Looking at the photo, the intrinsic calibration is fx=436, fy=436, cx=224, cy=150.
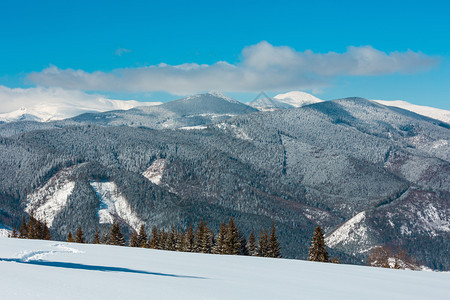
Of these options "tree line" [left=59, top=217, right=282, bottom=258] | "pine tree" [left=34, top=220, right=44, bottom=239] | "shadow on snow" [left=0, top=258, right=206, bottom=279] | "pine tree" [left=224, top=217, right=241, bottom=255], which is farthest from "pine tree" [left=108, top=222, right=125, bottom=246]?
"shadow on snow" [left=0, top=258, right=206, bottom=279]

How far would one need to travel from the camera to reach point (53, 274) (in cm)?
2089

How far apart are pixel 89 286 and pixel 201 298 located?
16.2 feet

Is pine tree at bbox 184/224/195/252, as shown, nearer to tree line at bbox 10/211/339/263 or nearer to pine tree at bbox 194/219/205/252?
tree line at bbox 10/211/339/263

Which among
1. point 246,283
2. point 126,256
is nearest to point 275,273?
point 246,283

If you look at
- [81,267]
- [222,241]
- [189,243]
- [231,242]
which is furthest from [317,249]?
[81,267]

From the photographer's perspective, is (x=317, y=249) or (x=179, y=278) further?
(x=317, y=249)

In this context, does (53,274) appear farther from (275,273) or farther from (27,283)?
(275,273)

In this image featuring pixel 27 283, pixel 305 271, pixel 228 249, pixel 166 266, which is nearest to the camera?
pixel 27 283

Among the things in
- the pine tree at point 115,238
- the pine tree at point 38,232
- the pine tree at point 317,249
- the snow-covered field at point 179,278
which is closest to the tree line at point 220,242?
the pine tree at point 115,238

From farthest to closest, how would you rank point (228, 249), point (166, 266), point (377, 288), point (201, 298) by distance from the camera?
point (228, 249), point (166, 266), point (377, 288), point (201, 298)

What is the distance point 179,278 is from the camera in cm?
2447

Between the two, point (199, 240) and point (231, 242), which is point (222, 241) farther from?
point (199, 240)

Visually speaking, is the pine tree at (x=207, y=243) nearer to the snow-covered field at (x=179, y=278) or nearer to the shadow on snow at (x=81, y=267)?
the snow-covered field at (x=179, y=278)

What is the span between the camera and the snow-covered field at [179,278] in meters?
18.8
